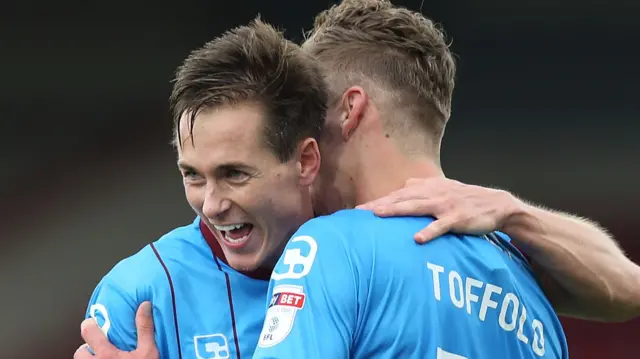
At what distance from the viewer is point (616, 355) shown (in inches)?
217

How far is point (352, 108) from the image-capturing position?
191 centimetres

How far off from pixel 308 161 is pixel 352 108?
159mm

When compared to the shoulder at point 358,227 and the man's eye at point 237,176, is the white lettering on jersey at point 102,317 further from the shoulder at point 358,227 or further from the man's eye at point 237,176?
the shoulder at point 358,227

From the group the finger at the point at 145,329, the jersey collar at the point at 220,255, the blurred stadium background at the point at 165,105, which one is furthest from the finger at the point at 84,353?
the blurred stadium background at the point at 165,105

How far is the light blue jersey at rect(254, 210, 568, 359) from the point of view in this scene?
150cm

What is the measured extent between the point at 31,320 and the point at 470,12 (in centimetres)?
342

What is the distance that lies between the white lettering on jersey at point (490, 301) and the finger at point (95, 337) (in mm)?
773

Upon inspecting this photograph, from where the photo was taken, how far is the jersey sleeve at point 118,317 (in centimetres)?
193

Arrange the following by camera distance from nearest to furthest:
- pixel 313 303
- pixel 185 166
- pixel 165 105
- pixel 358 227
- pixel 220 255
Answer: pixel 313 303
pixel 358 227
pixel 185 166
pixel 220 255
pixel 165 105

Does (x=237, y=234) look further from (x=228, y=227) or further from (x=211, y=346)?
(x=211, y=346)

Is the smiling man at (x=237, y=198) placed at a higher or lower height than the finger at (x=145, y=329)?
higher

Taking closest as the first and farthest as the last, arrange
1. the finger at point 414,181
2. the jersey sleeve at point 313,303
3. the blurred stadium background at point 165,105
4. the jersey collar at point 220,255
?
the jersey sleeve at point 313,303, the finger at point 414,181, the jersey collar at point 220,255, the blurred stadium background at point 165,105

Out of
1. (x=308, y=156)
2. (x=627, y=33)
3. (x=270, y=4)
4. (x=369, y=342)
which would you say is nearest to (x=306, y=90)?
(x=308, y=156)

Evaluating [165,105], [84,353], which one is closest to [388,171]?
[84,353]
